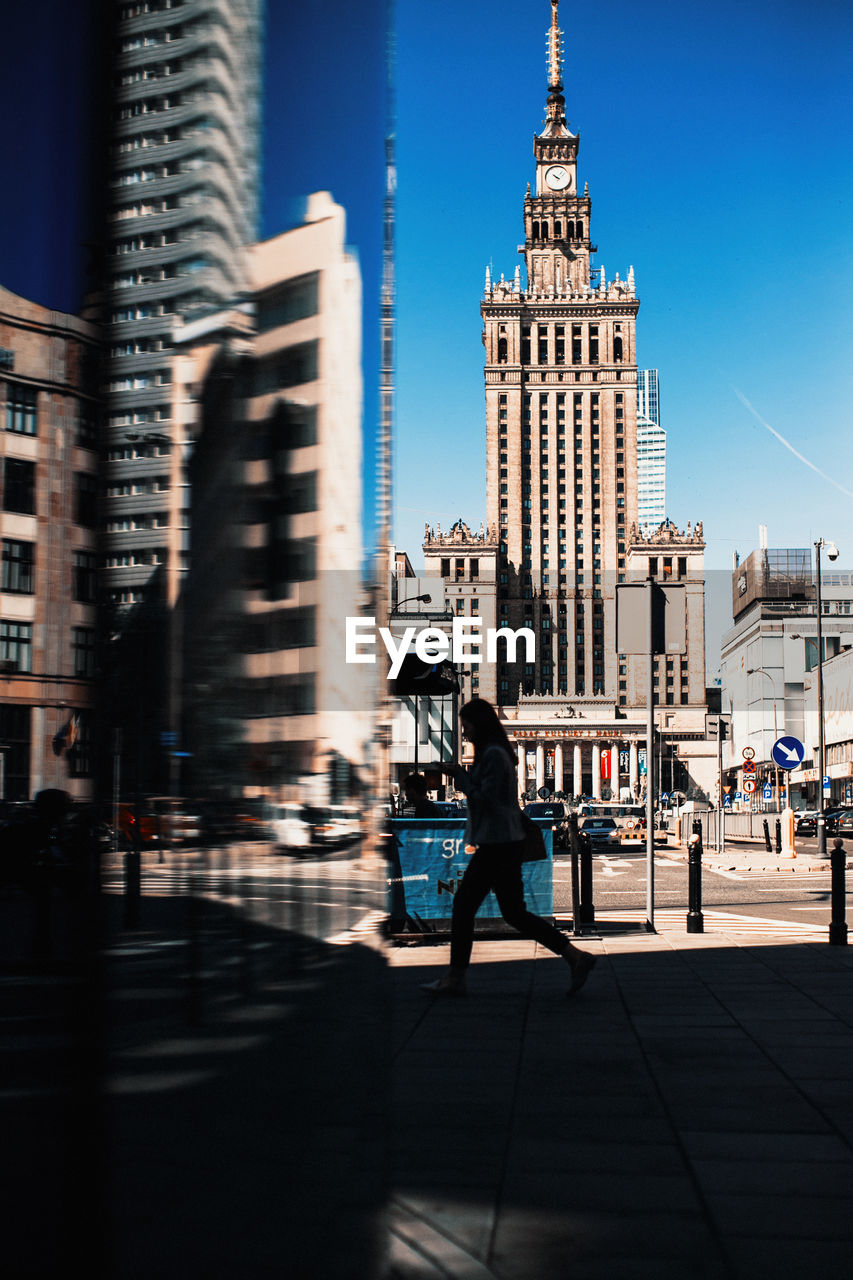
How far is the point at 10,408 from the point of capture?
1388mm

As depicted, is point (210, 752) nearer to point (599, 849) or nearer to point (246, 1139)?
point (246, 1139)

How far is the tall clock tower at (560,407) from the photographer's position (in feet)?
442

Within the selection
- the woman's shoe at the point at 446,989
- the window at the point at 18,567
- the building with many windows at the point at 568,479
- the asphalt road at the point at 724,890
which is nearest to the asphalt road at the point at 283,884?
the window at the point at 18,567

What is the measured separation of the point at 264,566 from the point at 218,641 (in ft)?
0.84

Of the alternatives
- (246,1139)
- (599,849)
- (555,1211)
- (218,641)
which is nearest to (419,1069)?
(555,1211)

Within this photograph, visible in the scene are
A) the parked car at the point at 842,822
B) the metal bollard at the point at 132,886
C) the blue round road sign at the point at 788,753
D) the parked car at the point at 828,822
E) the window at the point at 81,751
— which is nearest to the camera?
the window at the point at 81,751

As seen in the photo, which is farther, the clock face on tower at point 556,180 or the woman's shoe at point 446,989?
the clock face on tower at point 556,180

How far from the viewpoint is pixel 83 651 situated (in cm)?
148

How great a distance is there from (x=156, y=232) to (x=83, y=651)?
24.2 inches

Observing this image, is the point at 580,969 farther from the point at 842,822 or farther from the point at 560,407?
the point at 560,407

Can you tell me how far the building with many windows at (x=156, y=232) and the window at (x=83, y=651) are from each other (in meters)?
0.09

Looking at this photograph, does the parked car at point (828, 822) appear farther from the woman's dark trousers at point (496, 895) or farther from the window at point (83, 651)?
the window at point (83, 651)

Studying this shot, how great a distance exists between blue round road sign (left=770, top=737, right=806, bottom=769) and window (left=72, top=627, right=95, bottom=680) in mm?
21151

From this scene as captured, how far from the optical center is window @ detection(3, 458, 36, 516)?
1.37 metres
